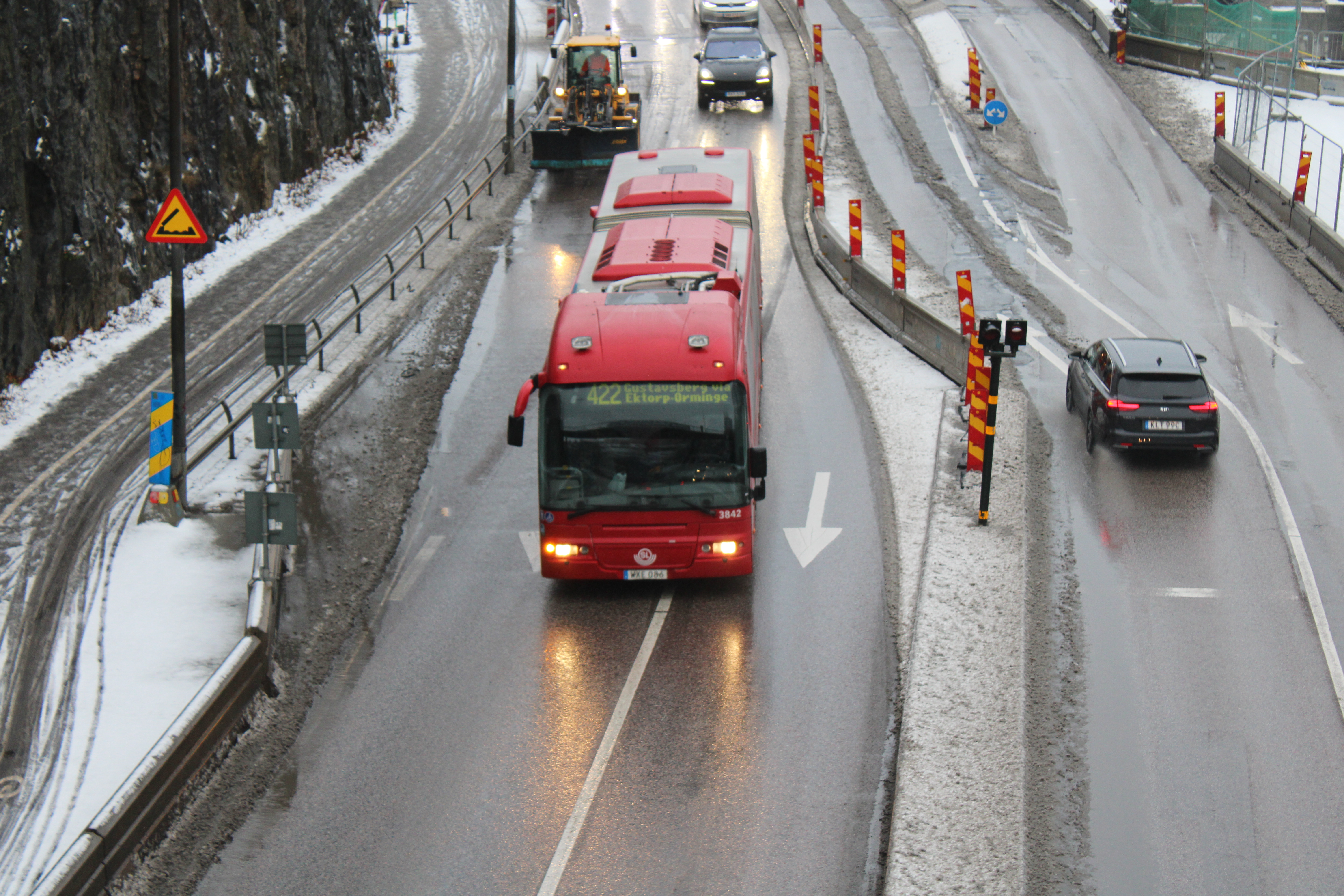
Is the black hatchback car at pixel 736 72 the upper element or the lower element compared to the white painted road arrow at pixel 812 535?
upper

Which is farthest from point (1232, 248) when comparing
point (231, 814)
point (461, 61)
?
point (461, 61)

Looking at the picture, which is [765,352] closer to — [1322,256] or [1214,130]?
[1322,256]

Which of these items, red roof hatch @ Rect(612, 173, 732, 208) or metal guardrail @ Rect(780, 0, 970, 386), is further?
metal guardrail @ Rect(780, 0, 970, 386)

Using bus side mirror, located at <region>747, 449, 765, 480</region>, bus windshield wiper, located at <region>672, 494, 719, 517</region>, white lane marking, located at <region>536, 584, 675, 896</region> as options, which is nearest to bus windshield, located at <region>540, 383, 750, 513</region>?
bus windshield wiper, located at <region>672, 494, 719, 517</region>

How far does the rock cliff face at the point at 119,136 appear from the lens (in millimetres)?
22672

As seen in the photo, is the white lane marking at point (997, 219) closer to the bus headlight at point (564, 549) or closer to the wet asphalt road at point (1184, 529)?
the wet asphalt road at point (1184, 529)

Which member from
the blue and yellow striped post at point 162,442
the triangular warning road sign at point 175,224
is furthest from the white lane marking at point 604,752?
the triangular warning road sign at point 175,224

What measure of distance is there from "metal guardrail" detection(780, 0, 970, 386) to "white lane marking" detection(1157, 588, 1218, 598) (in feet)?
18.5

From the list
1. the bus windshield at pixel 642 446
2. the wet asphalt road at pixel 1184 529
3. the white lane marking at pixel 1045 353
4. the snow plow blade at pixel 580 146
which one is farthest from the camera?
the snow plow blade at pixel 580 146

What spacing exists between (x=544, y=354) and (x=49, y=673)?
10952 mm

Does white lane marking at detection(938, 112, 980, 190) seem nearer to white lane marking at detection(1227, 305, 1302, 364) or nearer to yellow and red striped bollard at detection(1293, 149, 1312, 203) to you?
yellow and red striped bollard at detection(1293, 149, 1312, 203)

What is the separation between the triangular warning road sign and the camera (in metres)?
16.4

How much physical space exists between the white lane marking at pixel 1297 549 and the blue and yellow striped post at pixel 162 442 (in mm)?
13743

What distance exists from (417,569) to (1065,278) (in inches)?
626
